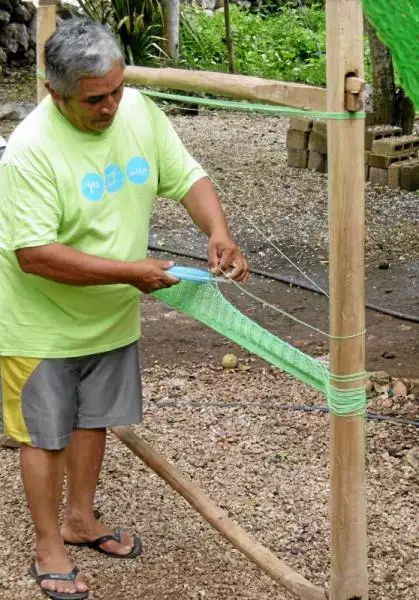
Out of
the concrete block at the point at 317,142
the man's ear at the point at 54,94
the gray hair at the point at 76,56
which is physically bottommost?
the concrete block at the point at 317,142

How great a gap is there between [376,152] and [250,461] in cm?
448

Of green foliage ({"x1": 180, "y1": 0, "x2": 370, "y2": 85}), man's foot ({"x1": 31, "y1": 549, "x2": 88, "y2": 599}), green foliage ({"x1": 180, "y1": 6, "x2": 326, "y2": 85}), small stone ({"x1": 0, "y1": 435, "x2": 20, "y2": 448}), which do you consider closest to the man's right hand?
man's foot ({"x1": 31, "y1": 549, "x2": 88, "y2": 599})

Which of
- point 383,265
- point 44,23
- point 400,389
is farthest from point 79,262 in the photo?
point 383,265

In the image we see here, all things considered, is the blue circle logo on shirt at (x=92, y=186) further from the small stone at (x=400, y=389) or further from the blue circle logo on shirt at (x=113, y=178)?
the small stone at (x=400, y=389)

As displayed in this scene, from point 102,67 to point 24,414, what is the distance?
964 millimetres

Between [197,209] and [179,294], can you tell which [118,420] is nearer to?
[179,294]

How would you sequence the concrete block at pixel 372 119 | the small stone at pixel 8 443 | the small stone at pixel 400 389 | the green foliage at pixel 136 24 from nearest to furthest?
the small stone at pixel 8 443 < the small stone at pixel 400 389 < the concrete block at pixel 372 119 < the green foliage at pixel 136 24

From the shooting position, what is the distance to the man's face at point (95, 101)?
2.38 meters

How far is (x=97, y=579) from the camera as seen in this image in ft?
9.61

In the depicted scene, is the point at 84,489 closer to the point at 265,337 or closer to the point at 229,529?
the point at 229,529

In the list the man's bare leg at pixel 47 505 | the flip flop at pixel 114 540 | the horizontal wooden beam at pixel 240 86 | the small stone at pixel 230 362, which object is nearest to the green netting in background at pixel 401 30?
the horizontal wooden beam at pixel 240 86

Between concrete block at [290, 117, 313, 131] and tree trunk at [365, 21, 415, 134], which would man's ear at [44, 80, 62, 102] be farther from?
tree trunk at [365, 21, 415, 134]

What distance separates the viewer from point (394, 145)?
7.53 m

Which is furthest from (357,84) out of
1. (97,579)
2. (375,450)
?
(375,450)
